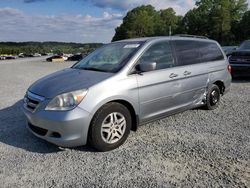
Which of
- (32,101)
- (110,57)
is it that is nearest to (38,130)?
(32,101)

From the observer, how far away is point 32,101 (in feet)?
14.5

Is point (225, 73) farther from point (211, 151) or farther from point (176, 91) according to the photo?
point (211, 151)

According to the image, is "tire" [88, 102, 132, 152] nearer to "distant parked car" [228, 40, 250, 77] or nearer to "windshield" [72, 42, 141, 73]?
"windshield" [72, 42, 141, 73]

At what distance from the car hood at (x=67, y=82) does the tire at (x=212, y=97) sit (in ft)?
9.02

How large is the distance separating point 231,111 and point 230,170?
9.97ft

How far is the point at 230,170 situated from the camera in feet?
11.9

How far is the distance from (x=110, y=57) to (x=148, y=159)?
6.63 feet

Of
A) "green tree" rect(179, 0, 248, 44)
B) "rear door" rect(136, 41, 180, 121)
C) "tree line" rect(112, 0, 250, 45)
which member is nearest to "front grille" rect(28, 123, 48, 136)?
"rear door" rect(136, 41, 180, 121)

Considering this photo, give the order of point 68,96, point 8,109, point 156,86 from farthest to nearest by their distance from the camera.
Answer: point 8,109 → point 156,86 → point 68,96

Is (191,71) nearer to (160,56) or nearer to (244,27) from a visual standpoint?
(160,56)

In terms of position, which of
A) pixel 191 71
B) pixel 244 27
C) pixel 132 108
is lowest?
pixel 132 108

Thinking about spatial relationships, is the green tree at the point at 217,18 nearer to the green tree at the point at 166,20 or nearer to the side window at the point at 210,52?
the green tree at the point at 166,20

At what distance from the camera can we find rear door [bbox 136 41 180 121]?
4.68 meters

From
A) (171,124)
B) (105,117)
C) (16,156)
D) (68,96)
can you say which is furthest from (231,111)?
(16,156)
